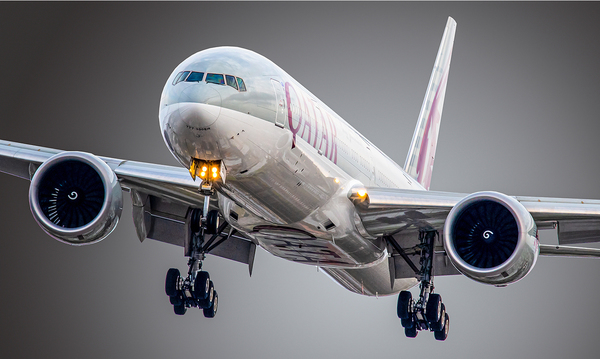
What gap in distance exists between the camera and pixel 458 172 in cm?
7138

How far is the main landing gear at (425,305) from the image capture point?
1795 centimetres

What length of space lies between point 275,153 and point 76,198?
563cm

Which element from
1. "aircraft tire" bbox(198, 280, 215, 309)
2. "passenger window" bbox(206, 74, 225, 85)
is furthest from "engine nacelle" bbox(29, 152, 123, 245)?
"passenger window" bbox(206, 74, 225, 85)

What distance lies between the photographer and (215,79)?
12.9m

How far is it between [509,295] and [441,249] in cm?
1594

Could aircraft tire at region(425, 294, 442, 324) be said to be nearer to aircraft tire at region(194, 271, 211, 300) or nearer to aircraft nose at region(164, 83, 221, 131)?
aircraft tire at region(194, 271, 211, 300)

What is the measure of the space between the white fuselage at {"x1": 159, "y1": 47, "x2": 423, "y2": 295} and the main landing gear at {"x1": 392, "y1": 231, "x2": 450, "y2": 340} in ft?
3.24

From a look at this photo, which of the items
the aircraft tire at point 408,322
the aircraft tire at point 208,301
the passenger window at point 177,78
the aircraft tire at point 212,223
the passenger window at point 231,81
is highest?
the passenger window at point 231,81

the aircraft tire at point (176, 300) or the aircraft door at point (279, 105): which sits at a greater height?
the aircraft door at point (279, 105)

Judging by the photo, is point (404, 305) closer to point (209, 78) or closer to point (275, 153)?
point (275, 153)

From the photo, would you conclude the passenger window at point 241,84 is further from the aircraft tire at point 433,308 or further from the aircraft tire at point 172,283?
the aircraft tire at point 433,308

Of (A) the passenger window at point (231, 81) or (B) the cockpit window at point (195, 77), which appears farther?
(A) the passenger window at point (231, 81)

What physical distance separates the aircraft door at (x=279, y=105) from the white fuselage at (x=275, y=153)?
2cm

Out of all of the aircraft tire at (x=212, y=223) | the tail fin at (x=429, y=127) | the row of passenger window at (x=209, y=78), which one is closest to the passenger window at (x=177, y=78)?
the row of passenger window at (x=209, y=78)
